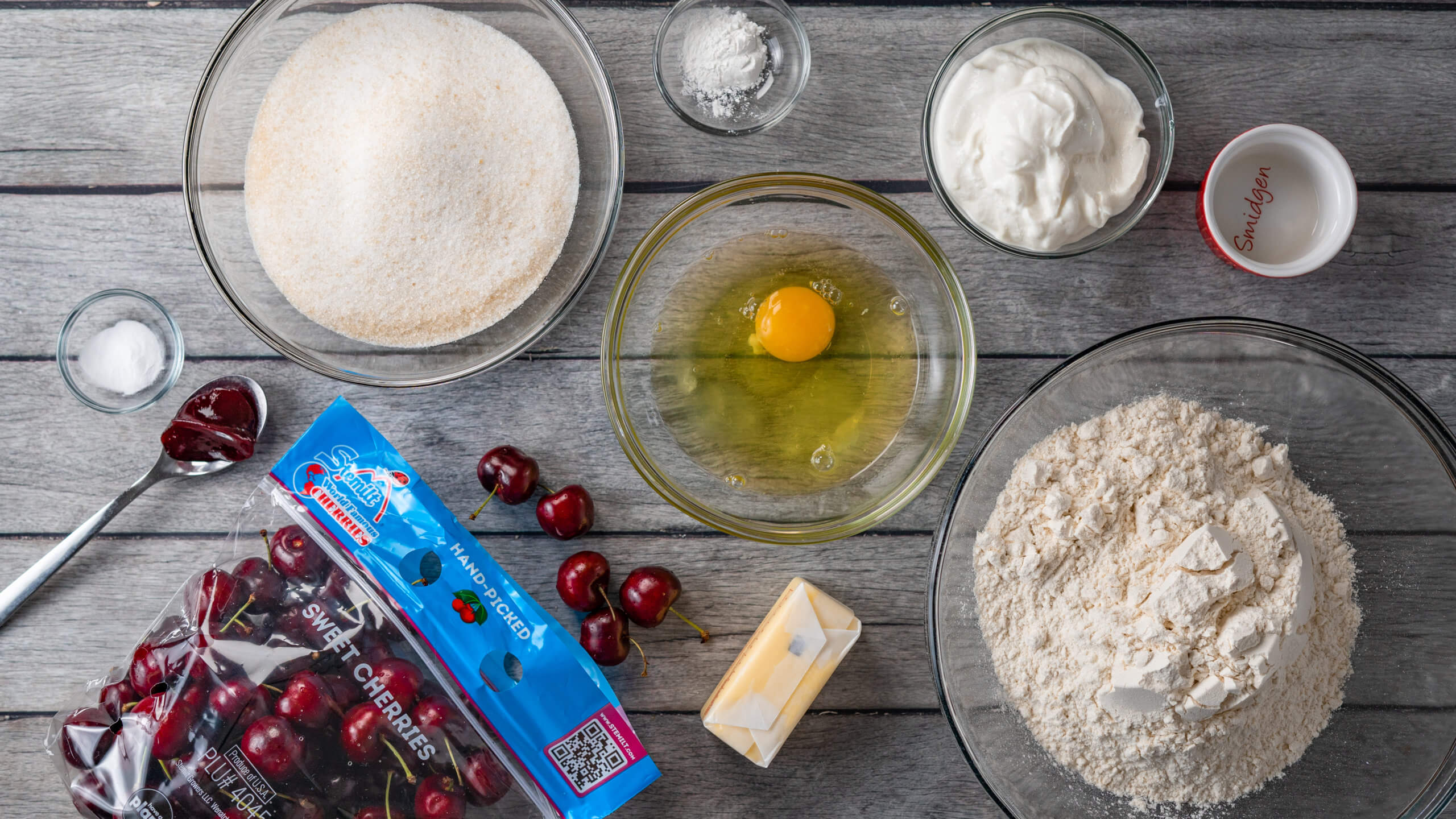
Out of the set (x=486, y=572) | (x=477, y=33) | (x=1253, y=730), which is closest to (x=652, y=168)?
(x=477, y=33)

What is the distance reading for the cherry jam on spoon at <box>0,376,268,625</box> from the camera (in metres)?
1.38

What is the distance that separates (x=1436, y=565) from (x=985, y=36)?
1220 mm

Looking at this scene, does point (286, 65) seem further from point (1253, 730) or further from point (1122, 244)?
point (1253, 730)

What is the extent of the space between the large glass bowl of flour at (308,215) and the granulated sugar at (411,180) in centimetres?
3

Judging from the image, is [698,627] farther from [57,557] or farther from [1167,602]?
[57,557]

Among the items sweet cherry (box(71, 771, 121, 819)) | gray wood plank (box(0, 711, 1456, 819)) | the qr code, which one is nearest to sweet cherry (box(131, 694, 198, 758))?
sweet cherry (box(71, 771, 121, 819))

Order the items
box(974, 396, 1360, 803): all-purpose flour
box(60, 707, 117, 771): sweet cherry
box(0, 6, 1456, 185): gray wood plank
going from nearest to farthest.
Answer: box(974, 396, 1360, 803): all-purpose flour
box(60, 707, 117, 771): sweet cherry
box(0, 6, 1456, 185): gray wood plank

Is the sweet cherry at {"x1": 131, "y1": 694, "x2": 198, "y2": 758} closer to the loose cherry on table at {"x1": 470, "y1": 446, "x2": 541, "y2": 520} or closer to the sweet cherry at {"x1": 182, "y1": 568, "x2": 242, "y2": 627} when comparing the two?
the sweet cherry at {"x1": 182, "y1": 568, "x2": 242, "y2": 627}

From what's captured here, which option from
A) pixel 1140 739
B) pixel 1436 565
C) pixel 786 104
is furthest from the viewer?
pixel 786 104

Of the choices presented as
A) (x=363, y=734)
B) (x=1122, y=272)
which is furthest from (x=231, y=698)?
(x=1122, y=272)

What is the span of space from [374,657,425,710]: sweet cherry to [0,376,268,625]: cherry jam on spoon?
497 mm

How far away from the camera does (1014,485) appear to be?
1.28 m

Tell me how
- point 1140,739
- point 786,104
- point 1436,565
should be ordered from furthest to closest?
point 786,104
point 1436,565
point 1140,739

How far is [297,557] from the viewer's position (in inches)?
51.3
